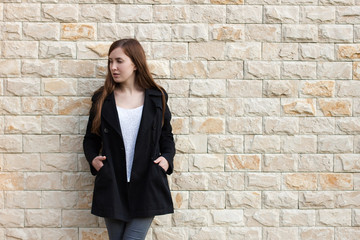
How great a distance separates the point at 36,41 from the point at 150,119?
1.54m

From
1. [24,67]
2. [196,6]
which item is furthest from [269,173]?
[24,67]

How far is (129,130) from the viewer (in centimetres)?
403

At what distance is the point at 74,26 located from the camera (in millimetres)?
4672

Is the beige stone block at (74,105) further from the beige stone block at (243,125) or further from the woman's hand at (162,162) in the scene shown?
the beige stone block at (243,125)

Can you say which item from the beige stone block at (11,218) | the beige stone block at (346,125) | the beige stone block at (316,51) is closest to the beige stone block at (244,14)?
the beige stone block at (316,51)

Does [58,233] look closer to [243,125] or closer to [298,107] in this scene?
[243,125]

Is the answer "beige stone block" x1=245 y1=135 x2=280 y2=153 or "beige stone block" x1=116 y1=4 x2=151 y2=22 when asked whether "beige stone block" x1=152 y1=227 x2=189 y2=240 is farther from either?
"beige stone block" x1=116 y1=4 x2=151 y2=22

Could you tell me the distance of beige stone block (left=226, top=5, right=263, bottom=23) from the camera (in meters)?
4.72

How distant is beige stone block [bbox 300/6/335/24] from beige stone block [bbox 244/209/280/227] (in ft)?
6.44

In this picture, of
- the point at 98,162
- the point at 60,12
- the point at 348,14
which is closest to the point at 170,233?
the point at 98,162

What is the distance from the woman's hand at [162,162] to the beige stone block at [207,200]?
789 millimetres

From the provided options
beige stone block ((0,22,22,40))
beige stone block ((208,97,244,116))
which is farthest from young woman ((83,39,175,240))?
beige stone block ((0,22,22,40))

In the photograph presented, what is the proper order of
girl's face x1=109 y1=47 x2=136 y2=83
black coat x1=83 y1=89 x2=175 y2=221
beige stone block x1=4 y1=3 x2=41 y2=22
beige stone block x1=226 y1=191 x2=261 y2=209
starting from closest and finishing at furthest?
black coat x1=83 y1=89 x2=175 y2=221 → girl's face x1=109 y1=47 x2=136 y2=83 → beige stone block x1=4 y1=3 x2=41 y2=22 → beige stone block x1=226 y1=191 x2=261 y2=209

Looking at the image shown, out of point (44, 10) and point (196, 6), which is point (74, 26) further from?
point (196, 6)
